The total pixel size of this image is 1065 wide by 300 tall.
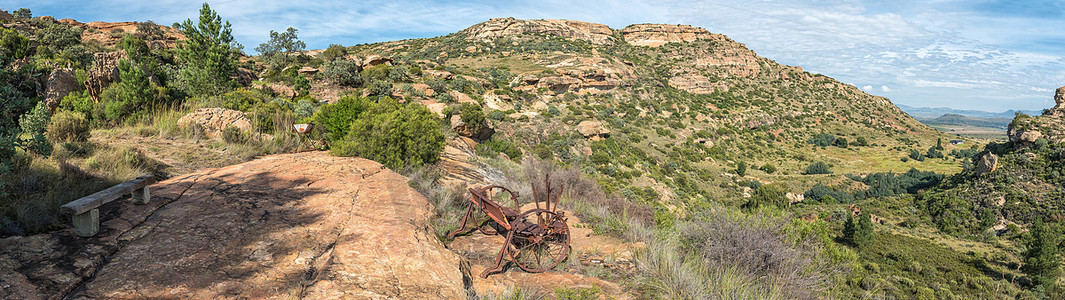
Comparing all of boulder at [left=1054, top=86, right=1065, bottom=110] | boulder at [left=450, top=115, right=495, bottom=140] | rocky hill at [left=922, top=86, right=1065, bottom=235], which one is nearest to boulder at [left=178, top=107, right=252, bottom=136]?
boulder at [left=450, top=115, right=495, bottom=140]

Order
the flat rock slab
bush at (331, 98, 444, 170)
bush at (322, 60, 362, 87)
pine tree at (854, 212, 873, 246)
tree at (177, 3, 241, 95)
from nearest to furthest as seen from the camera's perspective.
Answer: the flat rock slab, bush at (331, 98, 444, 170), tree at (177, 3, 241, 95), bush at (322, 60, 362, 87), pine tree at (854, 212, 873, 246)

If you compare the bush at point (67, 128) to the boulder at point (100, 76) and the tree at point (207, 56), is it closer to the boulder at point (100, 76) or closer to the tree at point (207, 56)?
the boulder at point (100, 76)

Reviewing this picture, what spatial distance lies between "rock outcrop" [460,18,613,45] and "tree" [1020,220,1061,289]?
2324 inches

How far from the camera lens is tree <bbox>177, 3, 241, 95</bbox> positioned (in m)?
16.1

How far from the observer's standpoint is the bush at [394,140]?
343 inches

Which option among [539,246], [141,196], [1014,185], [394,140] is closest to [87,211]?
[141,196]

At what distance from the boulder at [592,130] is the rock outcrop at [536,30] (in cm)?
3848

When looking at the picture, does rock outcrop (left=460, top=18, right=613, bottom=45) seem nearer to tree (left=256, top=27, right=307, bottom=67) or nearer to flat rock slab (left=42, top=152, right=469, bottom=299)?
tree (left=256, top=27, right=307, bottom=67)

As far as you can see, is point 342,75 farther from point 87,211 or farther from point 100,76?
point 87,211

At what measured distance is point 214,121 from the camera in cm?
903

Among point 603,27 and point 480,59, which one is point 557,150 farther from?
point 603,27

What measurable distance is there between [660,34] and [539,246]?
8200 centimetres

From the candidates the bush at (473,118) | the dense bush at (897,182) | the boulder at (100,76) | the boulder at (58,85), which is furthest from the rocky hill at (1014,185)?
the boulder at (58,85)

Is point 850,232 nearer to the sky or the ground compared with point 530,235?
nearer to the ground
